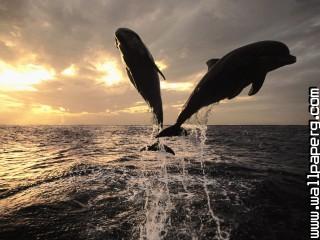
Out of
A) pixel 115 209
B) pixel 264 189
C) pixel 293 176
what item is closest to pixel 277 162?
pixel 293 176

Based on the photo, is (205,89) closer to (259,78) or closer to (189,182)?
(259,78)

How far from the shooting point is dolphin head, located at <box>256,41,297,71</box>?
4.40 meters

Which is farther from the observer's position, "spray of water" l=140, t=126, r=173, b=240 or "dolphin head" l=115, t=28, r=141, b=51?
"spray of water" l=140, t=126, r=173, b=240

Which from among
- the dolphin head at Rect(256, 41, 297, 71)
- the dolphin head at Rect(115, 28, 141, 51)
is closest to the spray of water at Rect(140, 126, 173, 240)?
the dolphin head at Rect(115, 28, 141, 51)

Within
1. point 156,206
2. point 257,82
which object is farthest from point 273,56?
point 156,206

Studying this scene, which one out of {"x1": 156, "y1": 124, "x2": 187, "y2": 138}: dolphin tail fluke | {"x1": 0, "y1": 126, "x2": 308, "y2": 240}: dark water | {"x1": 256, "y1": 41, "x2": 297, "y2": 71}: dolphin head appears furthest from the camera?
{"x1": 0, "y1": 126, "x2": 308, "y2": 240}: dark water

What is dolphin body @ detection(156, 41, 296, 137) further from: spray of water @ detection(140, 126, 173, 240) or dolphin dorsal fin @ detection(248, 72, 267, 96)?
spray of water @ detection(140, 126, 173, 240)

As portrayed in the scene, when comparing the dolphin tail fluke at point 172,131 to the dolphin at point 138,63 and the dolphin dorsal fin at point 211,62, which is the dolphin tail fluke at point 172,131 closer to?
the dolphin at point 138,63

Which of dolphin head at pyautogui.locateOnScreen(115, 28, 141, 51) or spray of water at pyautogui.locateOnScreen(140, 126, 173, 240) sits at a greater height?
dolphin head at pyautogui.locateOnScreen(115, 28, 141, 51)

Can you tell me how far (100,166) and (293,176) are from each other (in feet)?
41.1

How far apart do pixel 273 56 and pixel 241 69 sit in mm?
558

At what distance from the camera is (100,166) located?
18375 millimetres

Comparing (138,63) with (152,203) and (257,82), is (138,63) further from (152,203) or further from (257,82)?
(152,203)

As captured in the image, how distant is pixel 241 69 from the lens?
4.49 metres
